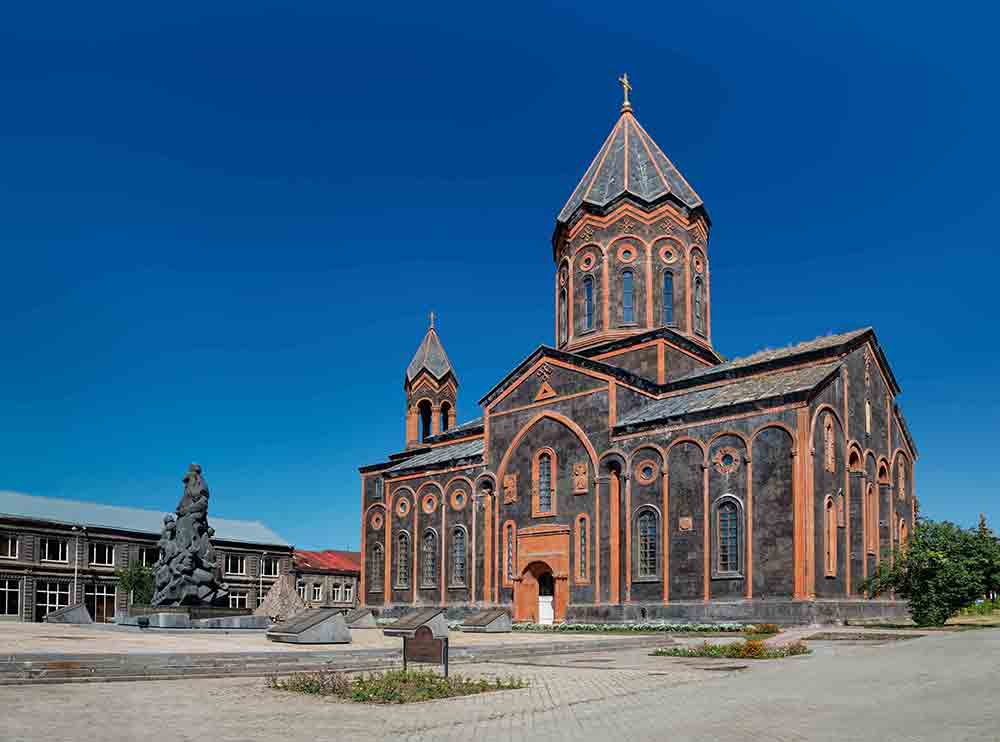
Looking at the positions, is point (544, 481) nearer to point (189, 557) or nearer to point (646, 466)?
point (646, 466)

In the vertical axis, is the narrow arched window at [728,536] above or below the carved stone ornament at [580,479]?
below

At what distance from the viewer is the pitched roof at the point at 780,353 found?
36506 millimetres

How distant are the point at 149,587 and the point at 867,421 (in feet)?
148

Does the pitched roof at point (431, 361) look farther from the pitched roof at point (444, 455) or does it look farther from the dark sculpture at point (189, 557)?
the dark sculpture at point (189, 557)

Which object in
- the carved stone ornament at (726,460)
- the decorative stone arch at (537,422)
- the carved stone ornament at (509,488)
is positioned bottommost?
the carved stone ornament at (509,488)

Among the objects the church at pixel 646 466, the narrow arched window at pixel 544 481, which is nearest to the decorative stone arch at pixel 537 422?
the church at pixel 646 466

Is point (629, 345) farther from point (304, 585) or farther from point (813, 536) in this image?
point (304, 585)

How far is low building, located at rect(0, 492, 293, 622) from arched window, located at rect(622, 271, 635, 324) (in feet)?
92.7

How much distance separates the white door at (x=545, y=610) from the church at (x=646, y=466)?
0.12 metres

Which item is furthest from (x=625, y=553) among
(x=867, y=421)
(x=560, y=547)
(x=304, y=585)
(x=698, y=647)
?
(x=304, y=585)

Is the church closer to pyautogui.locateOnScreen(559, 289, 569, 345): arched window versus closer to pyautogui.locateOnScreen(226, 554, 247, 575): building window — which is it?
pyautogui.locateOnScreen(559, 289, 569, 345): arched window

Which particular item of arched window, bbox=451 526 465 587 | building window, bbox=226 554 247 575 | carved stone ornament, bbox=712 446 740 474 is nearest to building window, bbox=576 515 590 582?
carved stone ornament, bbox=712 446 740 474

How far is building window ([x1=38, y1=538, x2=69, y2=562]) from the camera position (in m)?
58.4

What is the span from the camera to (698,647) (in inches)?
915
